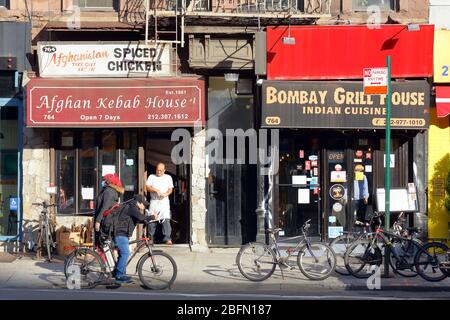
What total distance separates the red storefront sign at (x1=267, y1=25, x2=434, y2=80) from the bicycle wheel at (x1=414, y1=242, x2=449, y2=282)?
402 centimetres

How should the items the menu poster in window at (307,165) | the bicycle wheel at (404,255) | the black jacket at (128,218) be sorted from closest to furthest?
1. the black jacket at (128,218)
2. the bicycle wheel at (404,255)
3. the menu poster in window at (307,165)

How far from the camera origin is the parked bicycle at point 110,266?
12.1 meters

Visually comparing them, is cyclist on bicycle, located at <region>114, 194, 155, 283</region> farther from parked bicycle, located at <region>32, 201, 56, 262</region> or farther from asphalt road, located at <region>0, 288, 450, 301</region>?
parked bicycle, located at <region>32, 201, 56, 262</region>

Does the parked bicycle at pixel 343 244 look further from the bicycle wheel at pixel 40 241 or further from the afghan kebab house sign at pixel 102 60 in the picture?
the bicycle wheel at pixel 40 241

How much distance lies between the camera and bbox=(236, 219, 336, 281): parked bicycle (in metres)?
13.0

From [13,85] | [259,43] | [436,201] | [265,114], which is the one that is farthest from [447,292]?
[13,85]

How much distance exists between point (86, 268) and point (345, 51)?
7.00 meters

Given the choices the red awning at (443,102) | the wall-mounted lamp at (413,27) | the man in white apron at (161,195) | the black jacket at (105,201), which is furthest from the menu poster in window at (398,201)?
the black jacket at (105,201)

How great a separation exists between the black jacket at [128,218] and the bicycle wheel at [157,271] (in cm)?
52

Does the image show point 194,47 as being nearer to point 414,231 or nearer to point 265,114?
point 265,114

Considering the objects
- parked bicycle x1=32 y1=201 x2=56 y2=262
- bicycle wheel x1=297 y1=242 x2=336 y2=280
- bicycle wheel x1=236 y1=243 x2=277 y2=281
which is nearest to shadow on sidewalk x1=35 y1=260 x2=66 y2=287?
parked bicycle x1=32 y1=201 x2=56 y2=262

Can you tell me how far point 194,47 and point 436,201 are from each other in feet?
19.5

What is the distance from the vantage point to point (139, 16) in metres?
16.0

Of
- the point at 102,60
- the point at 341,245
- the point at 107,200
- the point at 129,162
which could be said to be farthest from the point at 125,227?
the point at 102,60
